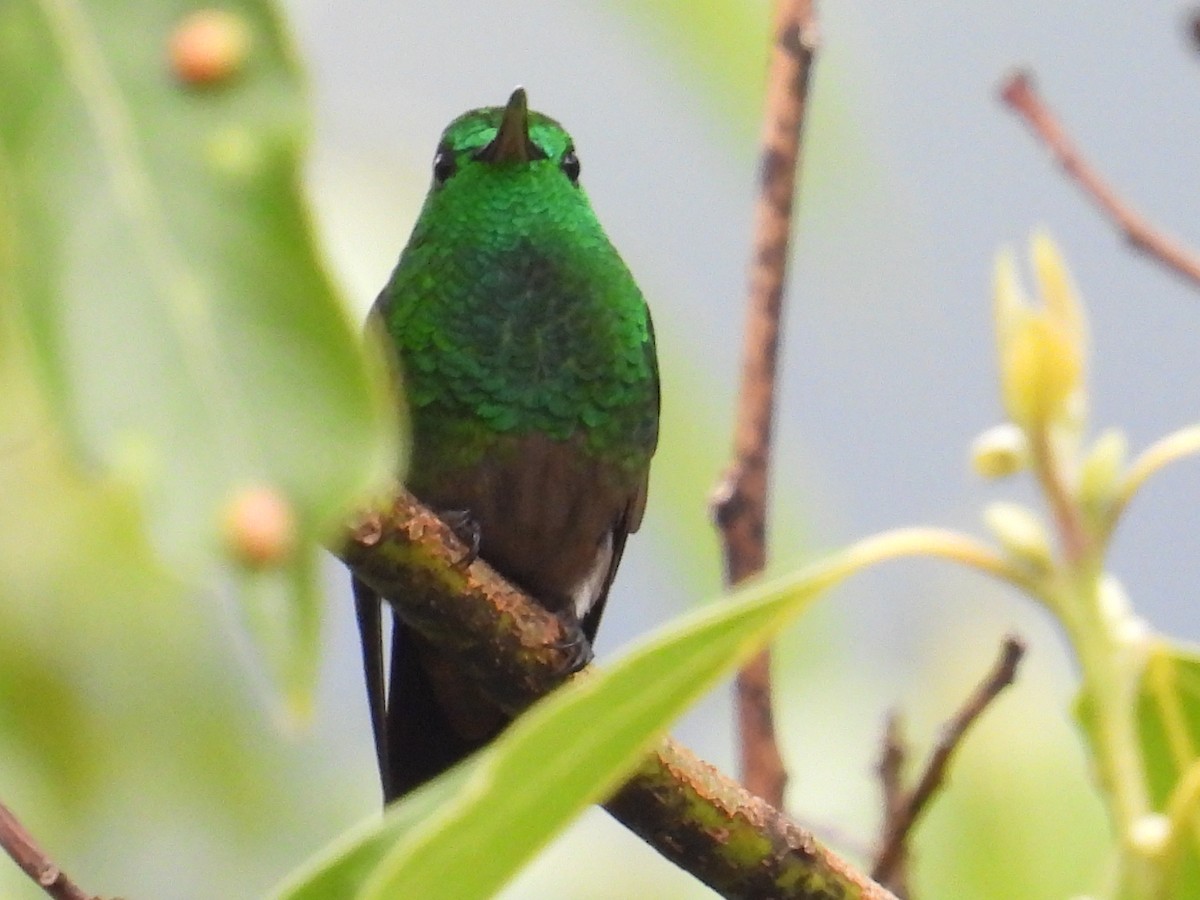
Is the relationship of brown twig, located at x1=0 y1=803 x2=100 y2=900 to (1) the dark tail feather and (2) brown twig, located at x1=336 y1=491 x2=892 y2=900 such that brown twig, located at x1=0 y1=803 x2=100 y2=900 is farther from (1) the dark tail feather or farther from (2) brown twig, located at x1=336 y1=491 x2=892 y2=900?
(1) the dark tail feather

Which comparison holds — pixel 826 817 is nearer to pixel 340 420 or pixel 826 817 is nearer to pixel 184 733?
pixel 184 733

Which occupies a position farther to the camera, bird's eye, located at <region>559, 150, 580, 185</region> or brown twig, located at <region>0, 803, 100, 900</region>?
bird's eye, located at <region>559, 150, 580, 185</region>

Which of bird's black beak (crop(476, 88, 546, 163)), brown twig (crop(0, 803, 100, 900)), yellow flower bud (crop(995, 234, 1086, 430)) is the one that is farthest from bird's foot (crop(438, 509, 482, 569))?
yellow flower bud (crop(995, 234, 1086, 430))

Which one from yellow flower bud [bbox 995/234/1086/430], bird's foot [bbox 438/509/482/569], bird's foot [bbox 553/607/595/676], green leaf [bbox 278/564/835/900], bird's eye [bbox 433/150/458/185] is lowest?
bird's foot [bbox 438/509/482/569]

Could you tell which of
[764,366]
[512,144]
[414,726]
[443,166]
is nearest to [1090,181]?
[764,366]

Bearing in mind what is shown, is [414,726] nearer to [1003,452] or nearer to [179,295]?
[1003,452]

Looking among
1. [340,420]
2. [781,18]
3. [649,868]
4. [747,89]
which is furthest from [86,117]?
[649,868]

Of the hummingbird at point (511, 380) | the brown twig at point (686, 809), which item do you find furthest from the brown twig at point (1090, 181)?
the hummingbird at point (511, 380)

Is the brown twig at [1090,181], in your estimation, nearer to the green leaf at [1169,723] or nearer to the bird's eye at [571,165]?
the green leaf at [1169,723]
